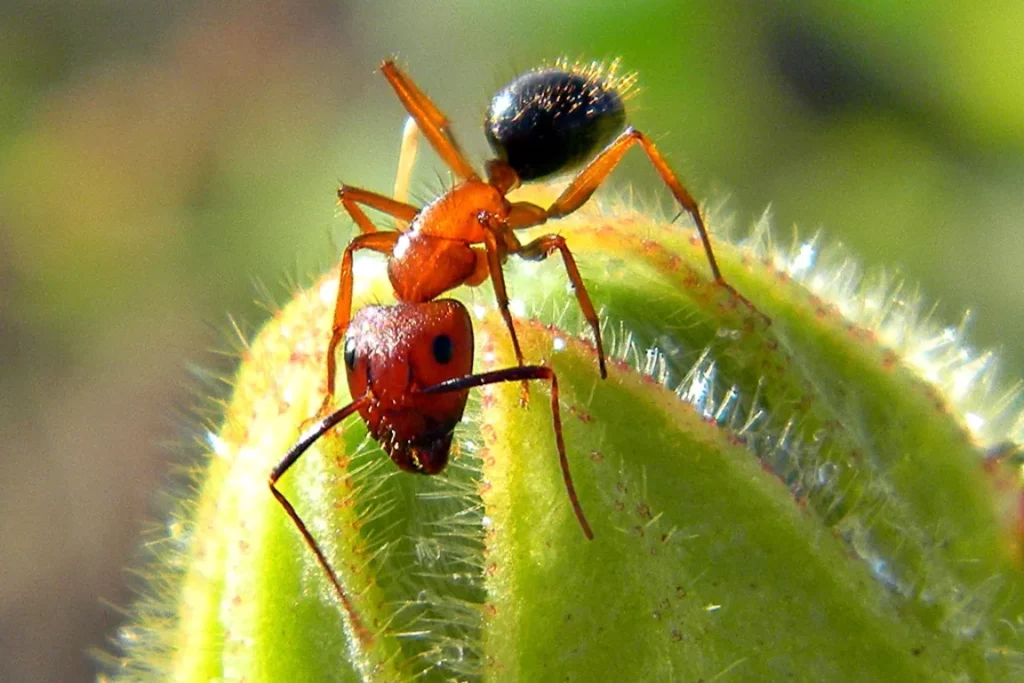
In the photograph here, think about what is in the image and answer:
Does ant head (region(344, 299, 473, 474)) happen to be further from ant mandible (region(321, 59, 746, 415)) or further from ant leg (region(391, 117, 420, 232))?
ant leg (region(391, 117, 420, 232))

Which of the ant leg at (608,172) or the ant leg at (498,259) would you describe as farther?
the ant leg at (608,172)

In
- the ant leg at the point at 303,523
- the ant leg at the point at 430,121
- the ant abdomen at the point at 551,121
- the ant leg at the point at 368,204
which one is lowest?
the ant leg at the point at 303,523

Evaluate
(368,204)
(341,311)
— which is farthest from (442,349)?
→ (368,204)

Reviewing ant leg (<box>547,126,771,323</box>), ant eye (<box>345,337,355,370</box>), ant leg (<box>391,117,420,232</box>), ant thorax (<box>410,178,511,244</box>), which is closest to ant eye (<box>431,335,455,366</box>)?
ant eye (<box>345,337,355,370</box>)

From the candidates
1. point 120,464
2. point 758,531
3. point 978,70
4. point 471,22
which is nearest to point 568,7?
point 471,22

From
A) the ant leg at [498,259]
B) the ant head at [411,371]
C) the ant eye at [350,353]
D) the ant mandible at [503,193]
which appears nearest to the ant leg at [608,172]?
the ant mandible at [503,193]

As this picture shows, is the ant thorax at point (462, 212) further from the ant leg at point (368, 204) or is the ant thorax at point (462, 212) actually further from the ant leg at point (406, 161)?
the ant leg at point (406, 161)
